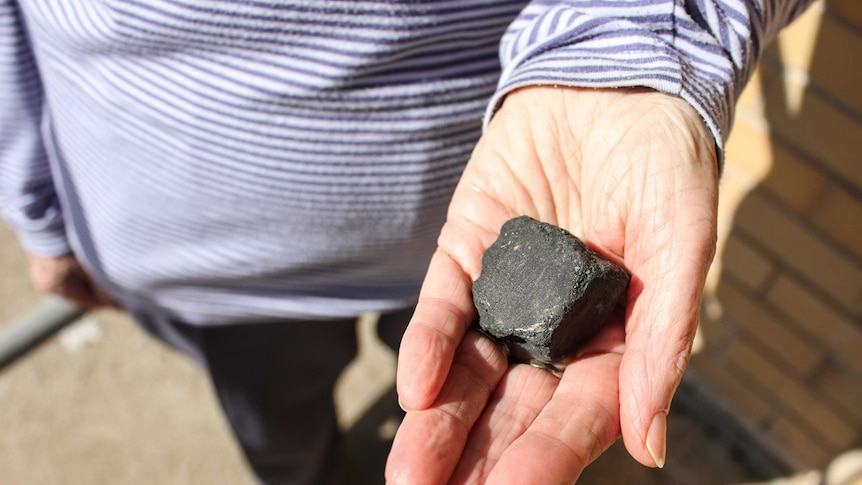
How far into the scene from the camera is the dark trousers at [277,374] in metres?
2.05

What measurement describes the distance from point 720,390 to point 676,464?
0.37 m

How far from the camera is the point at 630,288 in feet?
4.56

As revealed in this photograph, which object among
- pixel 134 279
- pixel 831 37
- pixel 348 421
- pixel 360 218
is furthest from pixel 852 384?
pixel 134 279

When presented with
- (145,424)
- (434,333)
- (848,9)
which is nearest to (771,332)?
(848,9)

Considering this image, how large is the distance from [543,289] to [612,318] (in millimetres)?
172

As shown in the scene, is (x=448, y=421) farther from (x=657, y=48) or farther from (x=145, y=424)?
(x=145, y=424)

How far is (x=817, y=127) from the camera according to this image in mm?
2029

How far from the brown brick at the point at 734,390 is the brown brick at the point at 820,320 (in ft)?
1.61

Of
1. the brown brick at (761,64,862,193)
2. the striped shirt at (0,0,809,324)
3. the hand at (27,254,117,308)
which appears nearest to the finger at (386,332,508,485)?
the striped shirt at (0,0,809,324)

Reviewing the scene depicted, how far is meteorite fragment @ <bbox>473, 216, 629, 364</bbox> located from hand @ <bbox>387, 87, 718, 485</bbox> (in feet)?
0.13

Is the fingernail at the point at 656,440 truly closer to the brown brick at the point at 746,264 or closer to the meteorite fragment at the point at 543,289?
the meteorite fragment at the point at 543,289

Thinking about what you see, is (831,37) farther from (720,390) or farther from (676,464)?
(676,464)

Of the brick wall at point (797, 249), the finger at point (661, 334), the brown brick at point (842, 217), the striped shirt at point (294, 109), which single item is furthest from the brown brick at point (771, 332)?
the finger at point (661, 334)

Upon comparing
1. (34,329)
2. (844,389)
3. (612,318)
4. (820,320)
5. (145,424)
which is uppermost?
(612,318)
